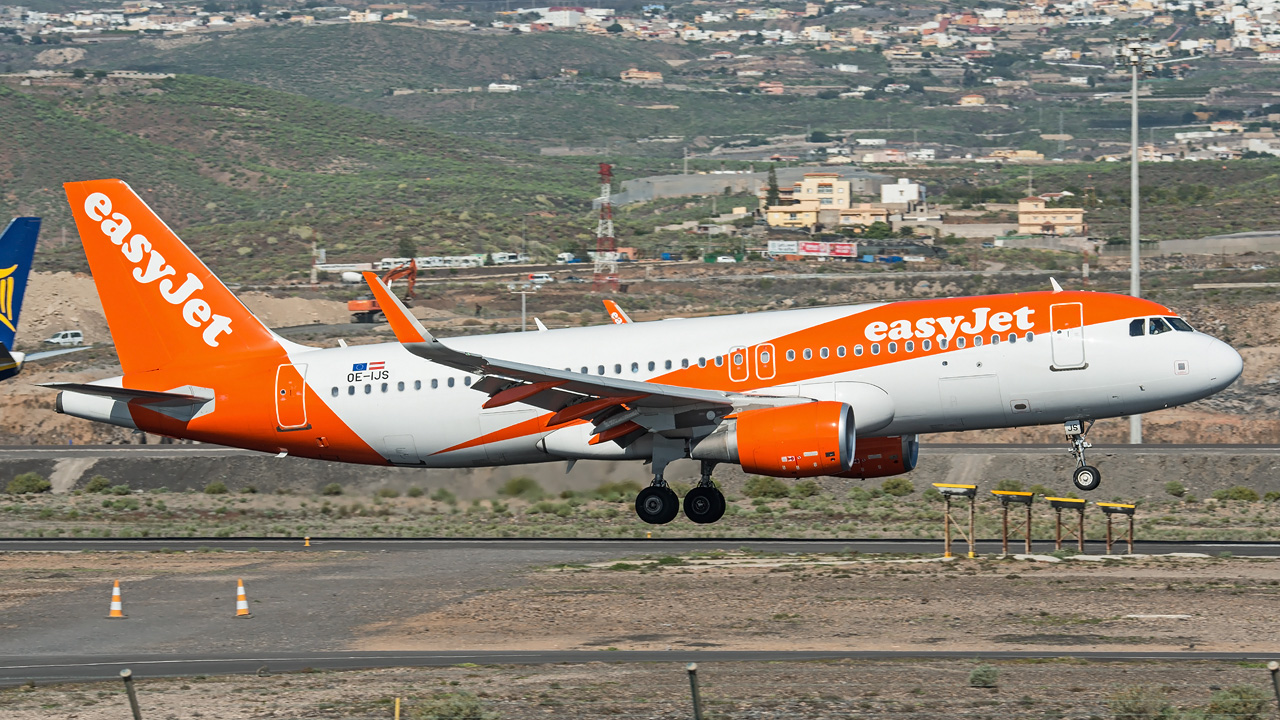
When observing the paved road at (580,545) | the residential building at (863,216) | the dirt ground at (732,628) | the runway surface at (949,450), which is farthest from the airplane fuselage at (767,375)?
the residential building at (863,216)

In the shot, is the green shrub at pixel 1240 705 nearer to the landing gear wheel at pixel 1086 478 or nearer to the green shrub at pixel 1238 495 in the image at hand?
the landing gear wheel at pixel 1086 478

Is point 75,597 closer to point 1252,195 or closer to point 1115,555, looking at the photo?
point 1115,555

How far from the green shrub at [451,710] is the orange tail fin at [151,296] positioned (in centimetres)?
1969

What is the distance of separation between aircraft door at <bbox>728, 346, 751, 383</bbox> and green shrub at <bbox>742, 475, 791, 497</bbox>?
22825 mm

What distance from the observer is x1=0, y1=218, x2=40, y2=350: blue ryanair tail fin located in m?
48.6

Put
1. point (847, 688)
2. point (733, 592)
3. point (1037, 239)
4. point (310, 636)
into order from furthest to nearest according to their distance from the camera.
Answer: point (1037, 239) → point (733, 592) → point (310, 636) → point (847, 688)

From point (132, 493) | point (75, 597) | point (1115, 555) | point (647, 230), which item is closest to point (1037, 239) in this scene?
point (647, 230)

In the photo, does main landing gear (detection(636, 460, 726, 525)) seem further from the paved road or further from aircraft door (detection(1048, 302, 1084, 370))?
aircraft door (detection(1048, 302, 1084, 370))

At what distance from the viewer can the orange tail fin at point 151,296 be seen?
38469 mm

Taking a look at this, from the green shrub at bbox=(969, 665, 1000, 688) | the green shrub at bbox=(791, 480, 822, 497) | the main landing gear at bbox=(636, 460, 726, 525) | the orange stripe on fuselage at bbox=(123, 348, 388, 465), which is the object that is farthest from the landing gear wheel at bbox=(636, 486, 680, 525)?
the green shrub at bbox=(791, 480, 822, 497)

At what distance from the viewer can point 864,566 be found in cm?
3491

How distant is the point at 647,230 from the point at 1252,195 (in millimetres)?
71126

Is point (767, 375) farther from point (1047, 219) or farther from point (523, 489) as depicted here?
point (1047, 219)

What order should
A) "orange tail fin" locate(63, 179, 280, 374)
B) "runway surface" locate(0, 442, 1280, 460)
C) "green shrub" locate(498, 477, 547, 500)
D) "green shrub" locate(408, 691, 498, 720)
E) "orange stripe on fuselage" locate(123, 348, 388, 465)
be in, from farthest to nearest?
"runway surface" locate(0, 442, 1280, 460) < "green shrub" locate(498, 477, 547, 500) < "orange tail fin" locate(63, 179, 280, 374) < "orange stripe on fuselage" locate(123, 348, 388, 465) < "green shrub" locate(408, 691, 498, 720)
